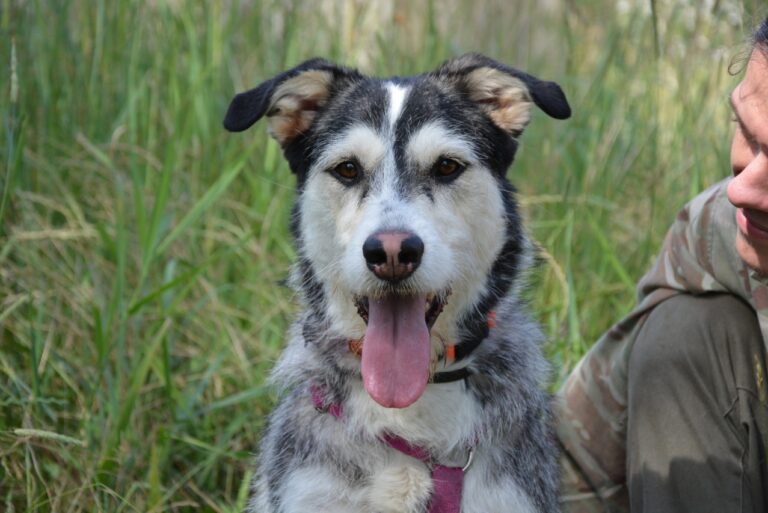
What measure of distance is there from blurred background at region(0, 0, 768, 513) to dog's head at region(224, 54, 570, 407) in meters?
0.51

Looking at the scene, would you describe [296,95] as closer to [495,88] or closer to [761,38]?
[495,88]

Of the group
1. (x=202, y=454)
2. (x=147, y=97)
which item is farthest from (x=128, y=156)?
(x=202, y=454)

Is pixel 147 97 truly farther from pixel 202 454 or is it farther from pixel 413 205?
pixel 413 205

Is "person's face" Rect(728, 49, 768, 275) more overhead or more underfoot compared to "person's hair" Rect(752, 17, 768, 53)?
more underfoot

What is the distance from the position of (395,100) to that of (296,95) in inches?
13.1

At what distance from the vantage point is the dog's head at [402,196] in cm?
257

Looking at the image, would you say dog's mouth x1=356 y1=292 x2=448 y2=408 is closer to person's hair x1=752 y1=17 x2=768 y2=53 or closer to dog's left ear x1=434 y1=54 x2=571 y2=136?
dog's left ear x1=434 y1=54 x2=571 y2=136

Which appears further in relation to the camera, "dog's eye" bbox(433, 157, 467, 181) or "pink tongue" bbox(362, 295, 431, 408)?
"dog's eye" bbox(433, 157, 467, 181)

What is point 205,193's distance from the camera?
14.7ft

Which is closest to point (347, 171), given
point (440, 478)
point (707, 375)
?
point (440, 478)

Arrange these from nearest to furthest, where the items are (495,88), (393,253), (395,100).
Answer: (393,253) < (395,100) < (495,88)

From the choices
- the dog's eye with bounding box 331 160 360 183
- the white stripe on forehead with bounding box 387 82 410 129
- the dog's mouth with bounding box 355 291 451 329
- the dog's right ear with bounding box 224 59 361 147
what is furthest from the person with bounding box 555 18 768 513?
the dog's right ear with bounding box 224 59 361 147

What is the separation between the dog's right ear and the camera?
2.73 metres

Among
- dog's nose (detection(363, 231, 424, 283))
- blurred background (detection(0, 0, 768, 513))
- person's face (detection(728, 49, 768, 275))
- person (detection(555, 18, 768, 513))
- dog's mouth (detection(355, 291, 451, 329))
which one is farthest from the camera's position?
blurred background (detection(0, 0, 768, 513))
